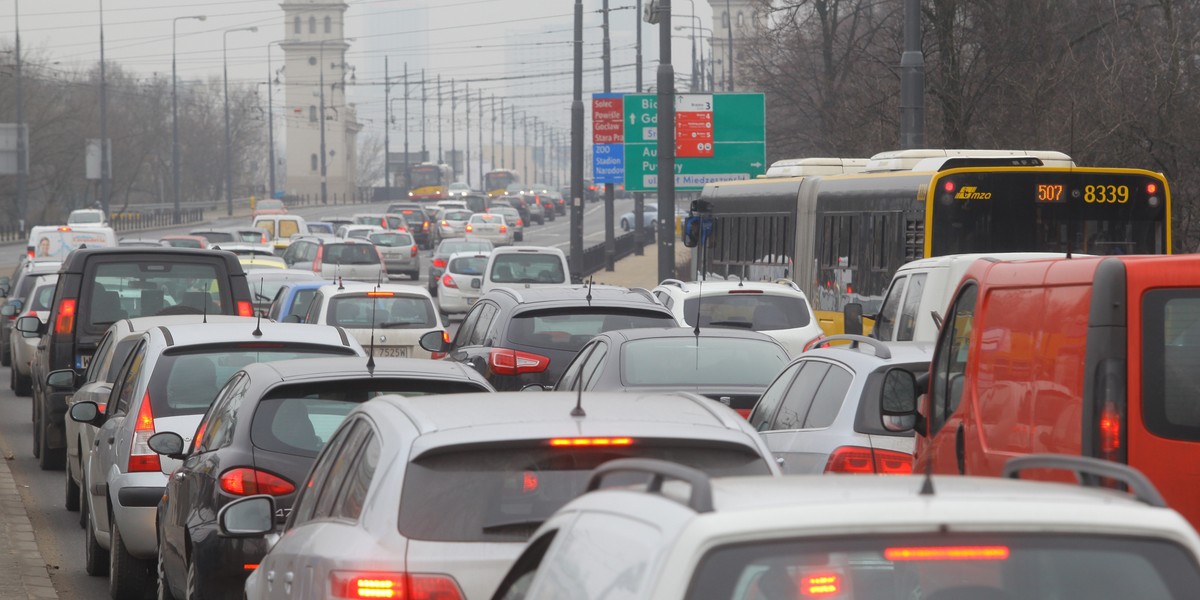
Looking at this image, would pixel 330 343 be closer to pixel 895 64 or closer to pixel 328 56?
pixel 895 64

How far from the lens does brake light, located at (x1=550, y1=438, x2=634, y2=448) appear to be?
480 cm

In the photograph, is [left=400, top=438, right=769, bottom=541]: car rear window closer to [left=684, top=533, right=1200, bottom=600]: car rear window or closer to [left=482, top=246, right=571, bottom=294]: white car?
[left=684, top=533, right=1200, bottom=600]: car rear window

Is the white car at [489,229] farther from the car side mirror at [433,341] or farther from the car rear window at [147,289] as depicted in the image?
the car rear window at [147,289]

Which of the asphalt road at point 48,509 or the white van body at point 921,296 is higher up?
the white van body at point 921,296

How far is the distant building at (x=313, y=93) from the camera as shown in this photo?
152 m

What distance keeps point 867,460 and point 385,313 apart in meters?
11.6

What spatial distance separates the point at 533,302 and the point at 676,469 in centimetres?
1171

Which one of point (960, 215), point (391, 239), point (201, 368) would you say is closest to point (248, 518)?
point (201, 368)

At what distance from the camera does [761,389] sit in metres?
11.5

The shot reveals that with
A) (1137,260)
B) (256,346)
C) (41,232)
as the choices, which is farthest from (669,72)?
(1137,260)

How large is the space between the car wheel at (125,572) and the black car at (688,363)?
128 inches

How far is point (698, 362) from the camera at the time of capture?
11.8 m

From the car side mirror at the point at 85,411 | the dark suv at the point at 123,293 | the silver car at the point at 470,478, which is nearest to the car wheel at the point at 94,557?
the car side mirror at the point at 85,411

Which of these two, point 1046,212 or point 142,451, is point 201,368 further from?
point 1046,212
